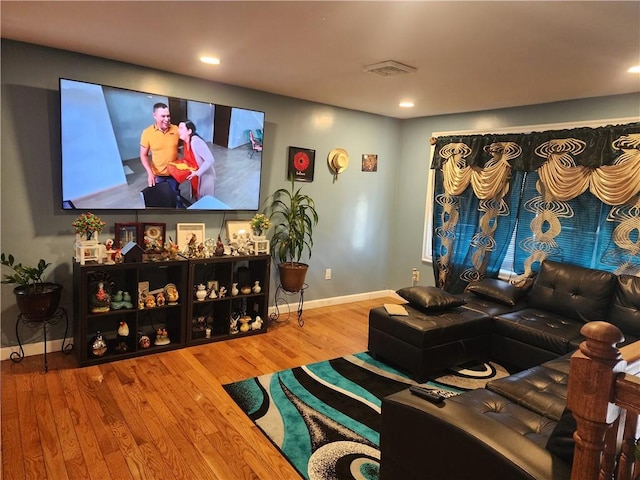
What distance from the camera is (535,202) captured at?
13.2 feet

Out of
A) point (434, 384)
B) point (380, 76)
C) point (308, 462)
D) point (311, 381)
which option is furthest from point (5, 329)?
point (380, 76)

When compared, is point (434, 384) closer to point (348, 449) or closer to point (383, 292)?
point (348, 449)

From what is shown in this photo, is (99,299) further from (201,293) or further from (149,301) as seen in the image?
(201,293)

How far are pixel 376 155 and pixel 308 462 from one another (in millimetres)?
3807

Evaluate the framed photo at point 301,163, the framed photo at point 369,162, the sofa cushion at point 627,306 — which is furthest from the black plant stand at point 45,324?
the sofa cushion at point 627,306

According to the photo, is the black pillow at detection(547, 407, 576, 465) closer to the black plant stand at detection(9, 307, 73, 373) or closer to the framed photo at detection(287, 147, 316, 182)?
the black plant stand at detection(9, 307, 73, 373)

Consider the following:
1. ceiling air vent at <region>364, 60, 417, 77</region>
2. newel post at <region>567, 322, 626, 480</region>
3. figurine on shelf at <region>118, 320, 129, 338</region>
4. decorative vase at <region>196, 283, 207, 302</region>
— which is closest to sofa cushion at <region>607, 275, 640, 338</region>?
ceiling air vent at <region>364, 60, 417, 77</region>

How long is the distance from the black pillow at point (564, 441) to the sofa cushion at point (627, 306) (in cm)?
221

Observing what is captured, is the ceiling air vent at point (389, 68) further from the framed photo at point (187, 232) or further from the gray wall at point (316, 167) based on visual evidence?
the framed photo at point (187, 232)

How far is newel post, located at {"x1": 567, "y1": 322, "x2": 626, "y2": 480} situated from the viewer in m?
1.04

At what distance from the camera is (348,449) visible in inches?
93.0

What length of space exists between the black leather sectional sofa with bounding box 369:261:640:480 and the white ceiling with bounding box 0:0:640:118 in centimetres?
170

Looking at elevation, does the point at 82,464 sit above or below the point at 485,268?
below

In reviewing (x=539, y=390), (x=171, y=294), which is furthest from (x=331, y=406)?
(x=171, y=294)
